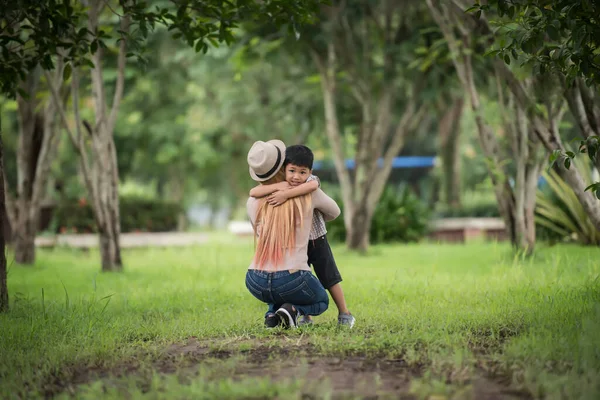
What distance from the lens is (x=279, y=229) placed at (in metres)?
5.44

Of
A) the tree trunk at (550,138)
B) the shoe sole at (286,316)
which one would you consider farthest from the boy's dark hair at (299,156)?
the tree trunk at (550,138)

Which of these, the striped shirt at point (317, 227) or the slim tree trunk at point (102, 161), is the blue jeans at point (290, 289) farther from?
the slim tree trunk at point (102, 161)

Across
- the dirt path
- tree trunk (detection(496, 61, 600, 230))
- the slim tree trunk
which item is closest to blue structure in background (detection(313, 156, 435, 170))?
the dirt path

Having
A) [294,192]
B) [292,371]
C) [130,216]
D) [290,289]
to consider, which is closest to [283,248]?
[290,289]

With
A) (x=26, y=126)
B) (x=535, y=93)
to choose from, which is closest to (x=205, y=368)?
(x=535, y=93)

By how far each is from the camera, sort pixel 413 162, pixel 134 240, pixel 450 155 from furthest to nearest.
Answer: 1. pixel 413 162
2. pixel 450 155
3. pixel 134 240

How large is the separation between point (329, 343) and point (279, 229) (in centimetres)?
102

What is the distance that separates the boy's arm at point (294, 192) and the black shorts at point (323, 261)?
1.43 ft

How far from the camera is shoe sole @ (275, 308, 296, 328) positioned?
17.9 ft

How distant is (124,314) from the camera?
664cm

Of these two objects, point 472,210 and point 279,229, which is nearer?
point 279,229

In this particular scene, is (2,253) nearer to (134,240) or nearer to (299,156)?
(299,156)

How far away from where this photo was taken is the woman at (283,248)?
17.7 feet

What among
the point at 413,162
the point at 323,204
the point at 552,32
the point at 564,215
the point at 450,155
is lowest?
the point at 564,215
